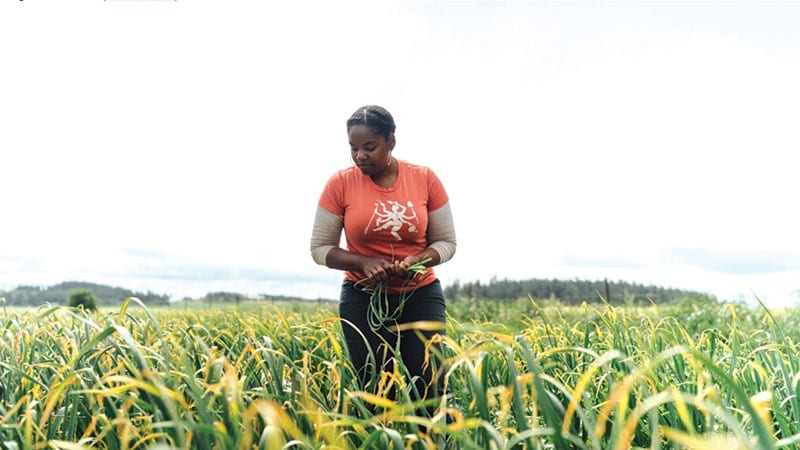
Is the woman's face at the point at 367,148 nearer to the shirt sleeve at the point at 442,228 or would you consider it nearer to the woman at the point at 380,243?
the woman at the point at 380,243

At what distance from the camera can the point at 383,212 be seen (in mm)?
3711

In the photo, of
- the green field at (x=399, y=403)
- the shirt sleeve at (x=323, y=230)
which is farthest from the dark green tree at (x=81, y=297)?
the shirt sleeve at (x=323, y=230)

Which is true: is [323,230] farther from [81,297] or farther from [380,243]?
[81,297]

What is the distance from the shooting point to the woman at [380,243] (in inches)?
142

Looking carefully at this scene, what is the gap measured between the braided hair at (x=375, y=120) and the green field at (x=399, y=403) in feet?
3.88

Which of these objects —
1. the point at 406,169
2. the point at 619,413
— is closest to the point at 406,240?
the point at 406,169

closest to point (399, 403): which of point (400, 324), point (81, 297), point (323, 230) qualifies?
point (400, 324)

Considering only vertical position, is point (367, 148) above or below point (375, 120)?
below

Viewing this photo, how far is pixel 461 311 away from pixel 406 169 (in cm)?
841

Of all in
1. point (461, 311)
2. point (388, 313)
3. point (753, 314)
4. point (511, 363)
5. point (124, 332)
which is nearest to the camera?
point (511, 363)

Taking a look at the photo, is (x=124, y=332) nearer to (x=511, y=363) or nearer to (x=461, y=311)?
(x=511, y=363)

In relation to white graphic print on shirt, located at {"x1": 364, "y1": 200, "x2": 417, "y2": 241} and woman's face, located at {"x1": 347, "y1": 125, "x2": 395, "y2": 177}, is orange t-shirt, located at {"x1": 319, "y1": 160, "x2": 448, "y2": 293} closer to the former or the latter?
white graphic print on shirt, located at {"x1": 364, "y1": 200, "x2": 417, "y2": 241}

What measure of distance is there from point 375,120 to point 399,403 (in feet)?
5.34

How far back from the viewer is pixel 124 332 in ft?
5.56
